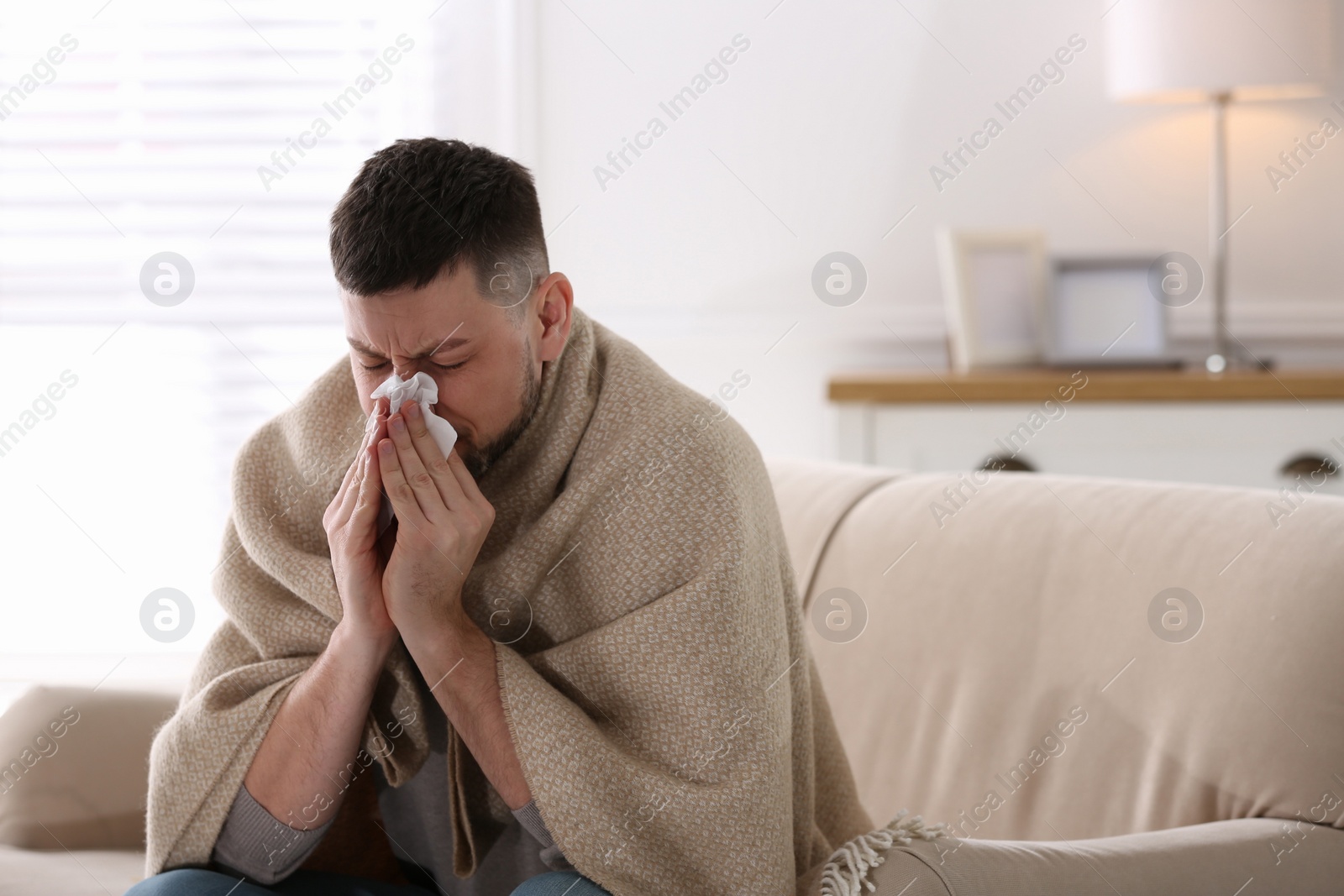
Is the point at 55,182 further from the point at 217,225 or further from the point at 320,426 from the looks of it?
the point at 320,426

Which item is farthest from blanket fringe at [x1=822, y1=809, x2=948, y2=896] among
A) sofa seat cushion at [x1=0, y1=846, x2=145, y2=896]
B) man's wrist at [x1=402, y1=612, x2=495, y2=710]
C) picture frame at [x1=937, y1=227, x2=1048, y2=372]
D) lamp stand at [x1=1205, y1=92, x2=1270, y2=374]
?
lamp stand at [x1=1205, y1=92, x2=1270, y2=374]

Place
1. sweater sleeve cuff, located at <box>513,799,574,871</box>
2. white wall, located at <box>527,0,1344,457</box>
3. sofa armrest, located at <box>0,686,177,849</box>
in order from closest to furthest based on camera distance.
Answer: sweater sleeve cuff, located at <box>513,799,574,871</box> < sofa armrest, located at <box>0,686,177,849</box> < white wall, located at <box>527,0,1344,457</box>

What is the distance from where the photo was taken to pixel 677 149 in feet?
8.42

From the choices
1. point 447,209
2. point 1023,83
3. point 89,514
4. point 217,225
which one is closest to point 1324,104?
point 1023,83

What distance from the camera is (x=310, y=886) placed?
3.94ft

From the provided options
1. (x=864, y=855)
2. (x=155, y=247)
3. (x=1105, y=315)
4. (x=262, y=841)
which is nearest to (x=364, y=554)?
(x=262, y=841)

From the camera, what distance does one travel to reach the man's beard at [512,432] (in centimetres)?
118

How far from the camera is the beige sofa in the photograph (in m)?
1.13

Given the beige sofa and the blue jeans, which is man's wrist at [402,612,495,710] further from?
the beige sofa

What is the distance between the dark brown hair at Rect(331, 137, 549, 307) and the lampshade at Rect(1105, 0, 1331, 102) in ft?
4.98

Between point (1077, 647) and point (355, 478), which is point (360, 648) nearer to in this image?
point (355, 478)

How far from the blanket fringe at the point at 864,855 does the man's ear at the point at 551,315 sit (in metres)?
0.55

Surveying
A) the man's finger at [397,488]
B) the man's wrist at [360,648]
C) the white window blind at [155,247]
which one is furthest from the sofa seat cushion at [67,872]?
the white window blind at [155,247]

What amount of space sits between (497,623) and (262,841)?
0.99 feet
